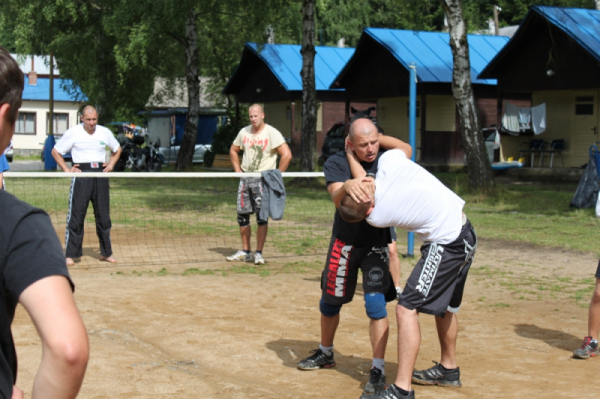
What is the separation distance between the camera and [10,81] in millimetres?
1602

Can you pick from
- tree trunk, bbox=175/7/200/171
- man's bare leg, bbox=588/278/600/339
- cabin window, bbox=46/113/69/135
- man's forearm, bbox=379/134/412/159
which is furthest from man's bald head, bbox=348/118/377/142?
cabin window, bbox=46/113/69/135

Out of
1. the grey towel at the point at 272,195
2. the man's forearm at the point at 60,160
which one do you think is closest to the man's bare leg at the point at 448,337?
the grey towel at the point at 272,195

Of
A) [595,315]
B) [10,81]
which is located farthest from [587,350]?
[10,81]

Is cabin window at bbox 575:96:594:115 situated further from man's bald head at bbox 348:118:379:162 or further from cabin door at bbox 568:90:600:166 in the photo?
man's bald head at bbox 348:118:379:162

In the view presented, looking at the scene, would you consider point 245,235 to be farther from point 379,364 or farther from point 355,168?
point 379,364

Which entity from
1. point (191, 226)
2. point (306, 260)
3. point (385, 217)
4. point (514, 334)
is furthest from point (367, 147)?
point (191, 226)

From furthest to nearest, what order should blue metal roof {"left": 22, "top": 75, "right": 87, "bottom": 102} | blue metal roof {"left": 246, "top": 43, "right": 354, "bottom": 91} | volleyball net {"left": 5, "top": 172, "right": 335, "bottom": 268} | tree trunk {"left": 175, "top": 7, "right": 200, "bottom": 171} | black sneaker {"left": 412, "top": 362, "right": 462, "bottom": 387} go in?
1. blue metal roof {"left": 22, "top": 75, "right": 87, "bottom": 102}
2. blue metal roof {"left": 246, "top": 43, "right": 354, "bottom": 91}
3. tree trunk {"left": 175, "top": 7, "right": 200, "bottom": 171}
4. volleyball net {"left": 5, "top": 172, "right": 335, "bottom": 268}
5. black sneaker {"left": 412, "top": 362, "right": 462, "bottom": 387}

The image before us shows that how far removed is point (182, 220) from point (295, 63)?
78.1ft

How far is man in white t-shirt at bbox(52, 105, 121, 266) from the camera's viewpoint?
945 centimetres

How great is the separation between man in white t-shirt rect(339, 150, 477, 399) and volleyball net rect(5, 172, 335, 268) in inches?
178

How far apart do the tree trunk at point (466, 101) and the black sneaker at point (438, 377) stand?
13.0 metres

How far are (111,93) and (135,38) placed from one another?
28.2 feet

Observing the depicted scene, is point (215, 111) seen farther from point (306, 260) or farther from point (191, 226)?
point (306, 260)

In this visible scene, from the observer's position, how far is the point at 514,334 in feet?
20.6
